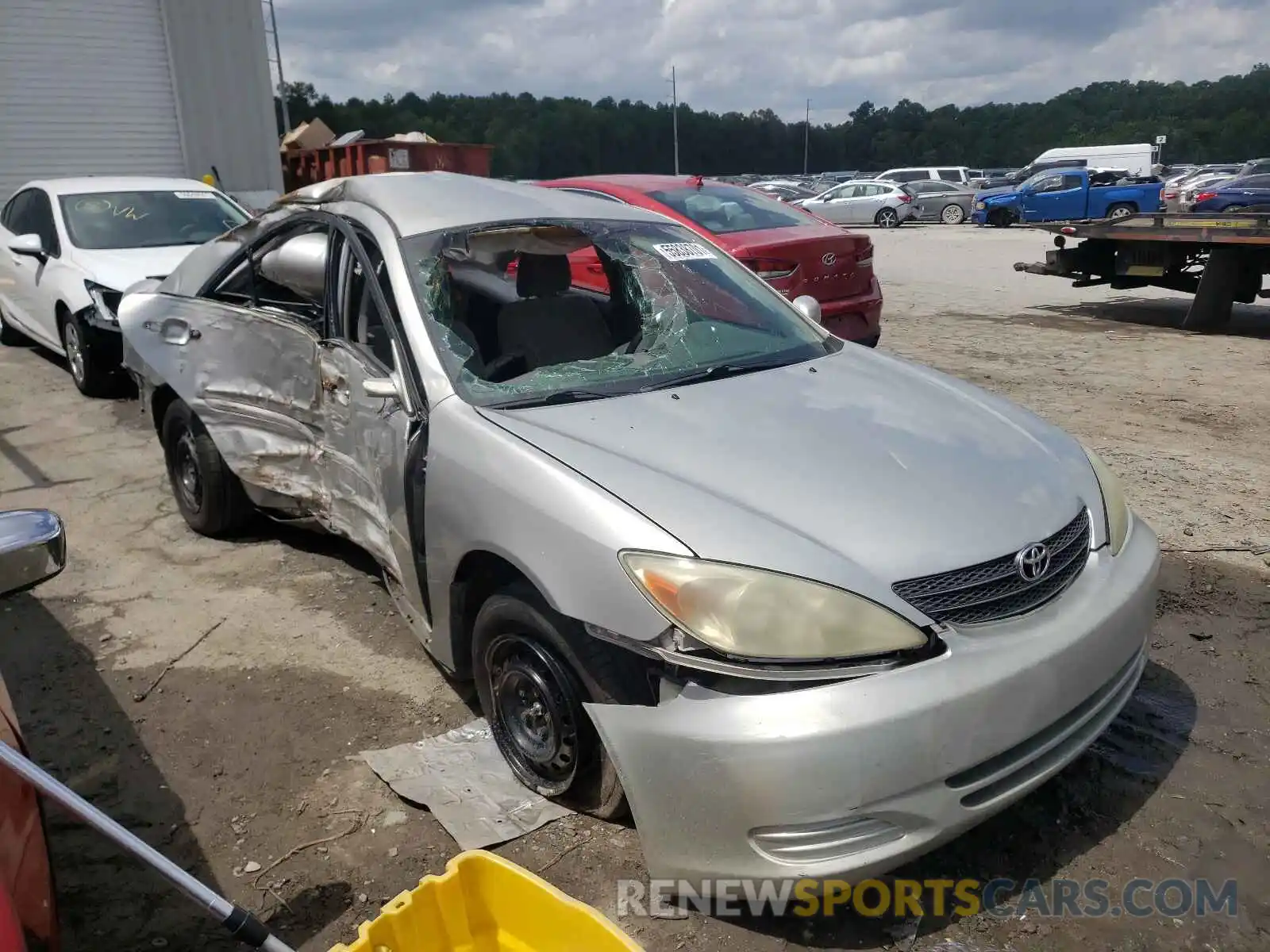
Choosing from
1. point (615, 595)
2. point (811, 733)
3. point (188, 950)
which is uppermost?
point (615, 595)

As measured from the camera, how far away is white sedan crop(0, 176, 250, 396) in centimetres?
703

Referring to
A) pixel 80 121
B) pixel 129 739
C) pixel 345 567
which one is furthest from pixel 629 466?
pixel 80 121

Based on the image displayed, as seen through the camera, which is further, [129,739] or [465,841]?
[129,739]

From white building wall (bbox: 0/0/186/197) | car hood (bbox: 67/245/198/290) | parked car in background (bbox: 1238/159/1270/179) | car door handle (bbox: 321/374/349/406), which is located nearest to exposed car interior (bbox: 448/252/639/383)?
car door handle (bbox: 321/374/349/406)

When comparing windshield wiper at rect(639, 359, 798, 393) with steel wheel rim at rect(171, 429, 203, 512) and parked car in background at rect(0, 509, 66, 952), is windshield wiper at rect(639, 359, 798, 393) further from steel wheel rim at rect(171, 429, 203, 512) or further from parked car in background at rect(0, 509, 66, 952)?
steel wheel rim at rect(171, 429, 203, 512)

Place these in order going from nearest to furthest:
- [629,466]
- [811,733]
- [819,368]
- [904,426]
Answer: [811,733]
[629,466]
[904,426]
[819,368]

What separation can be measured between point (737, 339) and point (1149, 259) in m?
8.67

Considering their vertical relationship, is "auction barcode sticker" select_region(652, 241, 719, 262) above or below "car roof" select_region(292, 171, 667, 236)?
below

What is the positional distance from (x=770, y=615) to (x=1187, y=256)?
32.9 feet

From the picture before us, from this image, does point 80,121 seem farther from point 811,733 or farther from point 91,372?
point 811,733

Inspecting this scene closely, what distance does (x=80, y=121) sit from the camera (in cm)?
1484

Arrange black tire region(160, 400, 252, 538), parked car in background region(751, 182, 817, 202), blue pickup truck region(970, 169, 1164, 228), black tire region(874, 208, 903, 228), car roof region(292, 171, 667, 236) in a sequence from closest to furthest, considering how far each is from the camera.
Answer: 1. car roof region(292, 171, 667, 236)
2. black tire region(160, 400, 252, 538)
3. blue pickup truck region(970, 169, 1164, 228)
4. black tire region(874, 208, 903, 228)
5. parked car in background region(751, 182, 817, 202)

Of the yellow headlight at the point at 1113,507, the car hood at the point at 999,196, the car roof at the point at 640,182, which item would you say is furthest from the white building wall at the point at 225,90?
the car hood at the point at 999,196

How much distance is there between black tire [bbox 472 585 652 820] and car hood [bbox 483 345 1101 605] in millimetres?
350
